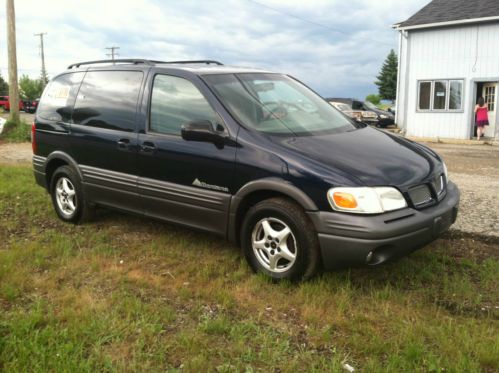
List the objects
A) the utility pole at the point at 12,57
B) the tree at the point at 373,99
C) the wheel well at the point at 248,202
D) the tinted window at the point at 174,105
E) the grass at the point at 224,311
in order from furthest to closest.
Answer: the tree at the point at 373,99 → the utility pole at the point at 12,57 → the tinted window at the point at 174,105 → the wheel well at the point at 248,202 → the grass at the point at 224,311

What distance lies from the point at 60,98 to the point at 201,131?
2.46 m

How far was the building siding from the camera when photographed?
57.8 ft

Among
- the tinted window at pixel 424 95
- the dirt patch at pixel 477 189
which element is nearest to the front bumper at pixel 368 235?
the dirt patch at pixel 477 189

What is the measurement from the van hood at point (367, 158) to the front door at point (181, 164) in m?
0.61

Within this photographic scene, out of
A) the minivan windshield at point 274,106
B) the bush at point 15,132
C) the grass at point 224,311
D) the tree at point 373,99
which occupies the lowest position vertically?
the grass at point 224,311

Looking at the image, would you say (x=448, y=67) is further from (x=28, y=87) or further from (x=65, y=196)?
(x=28, y=87)

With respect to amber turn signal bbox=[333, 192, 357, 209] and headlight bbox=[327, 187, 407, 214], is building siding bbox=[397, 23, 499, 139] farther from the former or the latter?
amber turn signal bbox=[333, 192, 357, 209]

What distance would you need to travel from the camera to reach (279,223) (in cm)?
390

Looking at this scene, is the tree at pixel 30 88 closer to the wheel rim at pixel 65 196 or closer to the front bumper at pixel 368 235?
the wheel rim at pixel 65 196

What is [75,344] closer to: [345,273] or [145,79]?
[345,273]

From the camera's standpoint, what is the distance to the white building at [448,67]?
1764 cm

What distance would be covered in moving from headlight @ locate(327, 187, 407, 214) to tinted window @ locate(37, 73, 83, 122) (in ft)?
11.1

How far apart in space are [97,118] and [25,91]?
72772 millimetres

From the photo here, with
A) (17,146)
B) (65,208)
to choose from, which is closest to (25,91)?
(17,146)
